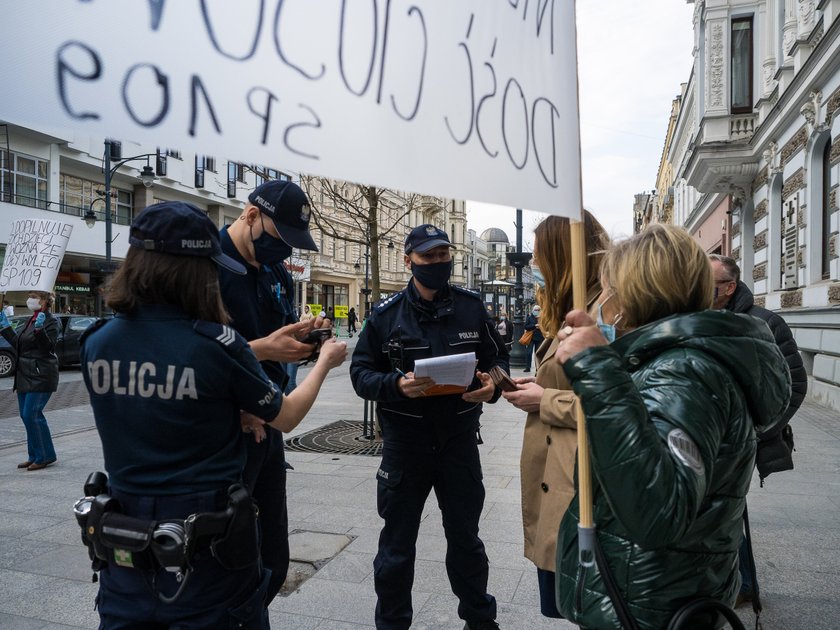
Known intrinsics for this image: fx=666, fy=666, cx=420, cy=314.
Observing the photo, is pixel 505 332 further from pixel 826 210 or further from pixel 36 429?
pixel 36 429

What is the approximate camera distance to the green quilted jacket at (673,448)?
1414mm

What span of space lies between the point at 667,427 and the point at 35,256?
24.7 ft

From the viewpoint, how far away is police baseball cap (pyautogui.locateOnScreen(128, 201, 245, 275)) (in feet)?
6.08

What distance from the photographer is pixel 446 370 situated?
113 inches

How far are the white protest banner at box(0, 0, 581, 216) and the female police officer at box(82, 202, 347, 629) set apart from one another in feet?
2.04

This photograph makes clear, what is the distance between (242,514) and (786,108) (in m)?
13.0

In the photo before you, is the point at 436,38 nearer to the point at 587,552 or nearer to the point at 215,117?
the point at 215,117

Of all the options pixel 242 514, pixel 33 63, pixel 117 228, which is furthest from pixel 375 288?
pixel 117 228

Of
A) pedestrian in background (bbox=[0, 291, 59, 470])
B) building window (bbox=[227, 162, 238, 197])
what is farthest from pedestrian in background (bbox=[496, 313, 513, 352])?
building window (bbox=[227, 162, 238, 197])

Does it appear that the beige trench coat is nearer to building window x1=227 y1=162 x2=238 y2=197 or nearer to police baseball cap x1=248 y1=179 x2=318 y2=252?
police baseball cap x1=248 y1=179 x2=318 y2=252

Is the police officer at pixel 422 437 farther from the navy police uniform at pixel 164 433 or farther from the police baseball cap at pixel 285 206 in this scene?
the navy police uniform at pixel 164 433

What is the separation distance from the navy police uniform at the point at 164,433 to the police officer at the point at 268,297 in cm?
67

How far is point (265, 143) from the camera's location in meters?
1.38

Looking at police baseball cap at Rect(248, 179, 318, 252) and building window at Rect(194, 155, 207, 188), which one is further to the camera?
building window at Rect(194, 155, 207, 188)
